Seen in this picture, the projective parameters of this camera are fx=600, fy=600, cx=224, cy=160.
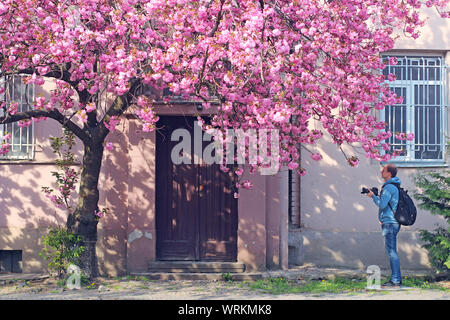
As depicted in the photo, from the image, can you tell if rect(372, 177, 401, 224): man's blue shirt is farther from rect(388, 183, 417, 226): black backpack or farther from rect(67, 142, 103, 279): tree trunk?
rect(67, 142, 103, 279): tree trunk

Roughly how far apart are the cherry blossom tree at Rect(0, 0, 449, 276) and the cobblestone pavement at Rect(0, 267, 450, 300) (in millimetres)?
1977

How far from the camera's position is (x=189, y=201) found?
1062cm

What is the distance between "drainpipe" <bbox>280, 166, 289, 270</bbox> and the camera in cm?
1054

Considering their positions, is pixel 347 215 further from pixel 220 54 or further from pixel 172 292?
pixel 220 54

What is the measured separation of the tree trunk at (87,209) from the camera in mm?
9234

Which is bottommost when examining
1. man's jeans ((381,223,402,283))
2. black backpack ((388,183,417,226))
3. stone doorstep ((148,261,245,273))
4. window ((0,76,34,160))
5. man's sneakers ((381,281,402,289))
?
man's sneakers ((381,281,402,289))

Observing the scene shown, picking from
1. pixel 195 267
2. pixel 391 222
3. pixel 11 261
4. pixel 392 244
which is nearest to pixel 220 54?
pixel 391 222

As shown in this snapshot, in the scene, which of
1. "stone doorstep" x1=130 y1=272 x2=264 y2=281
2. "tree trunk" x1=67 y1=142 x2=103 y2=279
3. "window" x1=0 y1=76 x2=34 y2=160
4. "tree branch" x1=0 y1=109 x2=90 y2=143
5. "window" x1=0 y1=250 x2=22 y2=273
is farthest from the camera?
"window" x1=0 y1=76 x2=34 y2=160

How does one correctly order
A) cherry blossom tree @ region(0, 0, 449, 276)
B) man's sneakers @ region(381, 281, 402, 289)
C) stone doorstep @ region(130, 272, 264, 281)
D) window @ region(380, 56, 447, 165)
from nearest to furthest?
cherry blossom tree @ region(0, 0, 449, 276)
man's sneakers @ region(381, 281, 402, 289)
stone doorstep @ region(130, 272, 264, 281)
window @ region(380, 56, 447, 165)

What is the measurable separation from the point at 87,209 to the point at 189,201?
201cm

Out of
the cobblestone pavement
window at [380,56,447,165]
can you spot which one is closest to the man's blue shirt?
the cobblestone pavement

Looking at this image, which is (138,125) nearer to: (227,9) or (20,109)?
(20,109)

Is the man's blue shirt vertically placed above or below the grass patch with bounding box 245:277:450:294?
above

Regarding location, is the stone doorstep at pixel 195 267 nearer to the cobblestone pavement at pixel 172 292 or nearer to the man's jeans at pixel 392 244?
the cobblestone pavement at pixel 172 292
